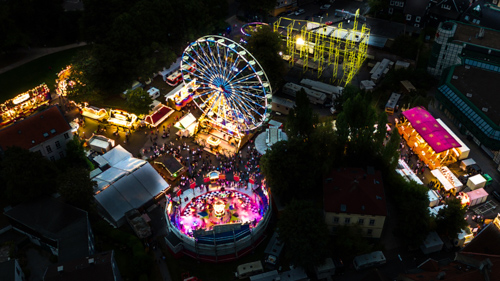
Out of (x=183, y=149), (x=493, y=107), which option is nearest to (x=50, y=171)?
(x=183, y=149)

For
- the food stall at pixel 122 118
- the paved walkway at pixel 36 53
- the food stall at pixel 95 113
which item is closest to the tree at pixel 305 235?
the food stall at pixel 122 118

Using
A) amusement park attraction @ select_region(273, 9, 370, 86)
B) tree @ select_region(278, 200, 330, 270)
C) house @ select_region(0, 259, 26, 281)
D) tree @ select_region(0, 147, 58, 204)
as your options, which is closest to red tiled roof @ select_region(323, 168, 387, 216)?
tree @ select_region(278, 200, 330, 270)

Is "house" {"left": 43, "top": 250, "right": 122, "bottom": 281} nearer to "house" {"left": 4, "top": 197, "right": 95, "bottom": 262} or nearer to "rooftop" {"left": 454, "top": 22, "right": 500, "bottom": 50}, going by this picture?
"house" {"left": 4, "top": 197, "right": 95, "bottom": 262}

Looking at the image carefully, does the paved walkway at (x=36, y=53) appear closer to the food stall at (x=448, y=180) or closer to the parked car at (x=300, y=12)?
the parked car at (x=300, y=12)

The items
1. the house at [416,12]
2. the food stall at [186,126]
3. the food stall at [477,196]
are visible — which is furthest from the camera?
the house at [416,12]

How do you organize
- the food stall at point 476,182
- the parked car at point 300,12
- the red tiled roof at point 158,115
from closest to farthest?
1. the food stall at point 476,182
2. the red tiled roof at point 158,115
3. the parked car at point 300,12

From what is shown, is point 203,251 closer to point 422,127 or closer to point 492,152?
point 422,127
